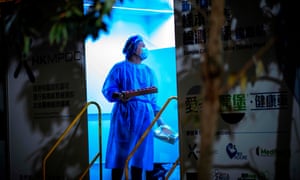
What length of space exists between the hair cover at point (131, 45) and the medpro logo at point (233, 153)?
2.08 m

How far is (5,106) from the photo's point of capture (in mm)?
7520

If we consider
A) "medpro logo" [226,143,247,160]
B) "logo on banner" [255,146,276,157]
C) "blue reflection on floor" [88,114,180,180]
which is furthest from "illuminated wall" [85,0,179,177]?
"logo on banner" [255,146,276,157]

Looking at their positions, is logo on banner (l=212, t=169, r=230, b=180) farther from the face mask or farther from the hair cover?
the hair cover

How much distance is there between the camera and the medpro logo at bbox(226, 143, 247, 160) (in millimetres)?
5469

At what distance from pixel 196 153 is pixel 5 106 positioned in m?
3.34

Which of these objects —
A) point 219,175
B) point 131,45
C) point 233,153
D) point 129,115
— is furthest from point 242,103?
point 131,45

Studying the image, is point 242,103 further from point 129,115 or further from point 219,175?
point 129,115

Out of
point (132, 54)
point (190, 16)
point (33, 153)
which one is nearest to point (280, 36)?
point (190, 16)

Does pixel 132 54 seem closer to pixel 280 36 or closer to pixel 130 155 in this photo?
pixel 130 155

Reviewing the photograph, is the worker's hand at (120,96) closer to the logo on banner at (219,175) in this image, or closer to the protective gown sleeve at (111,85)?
the protective gown sleeve at (111,85)

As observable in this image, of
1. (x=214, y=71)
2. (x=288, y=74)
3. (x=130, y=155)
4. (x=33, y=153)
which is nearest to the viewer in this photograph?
(x=214, y=71)

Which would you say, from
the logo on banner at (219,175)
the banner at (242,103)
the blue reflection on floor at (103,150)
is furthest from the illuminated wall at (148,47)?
the logo on banner at (219,175)

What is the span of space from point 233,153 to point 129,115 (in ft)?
5.81

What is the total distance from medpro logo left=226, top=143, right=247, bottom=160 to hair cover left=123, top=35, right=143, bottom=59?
2080 millimetres
